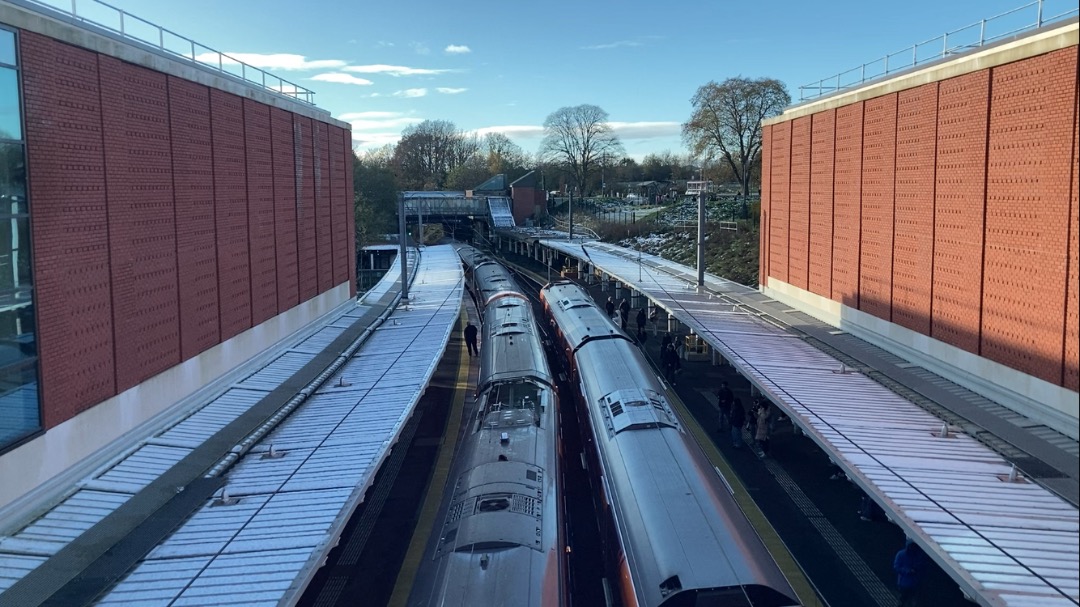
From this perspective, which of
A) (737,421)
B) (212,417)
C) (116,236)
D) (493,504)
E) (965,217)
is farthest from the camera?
(737,421)

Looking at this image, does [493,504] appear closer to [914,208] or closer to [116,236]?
[116,236]

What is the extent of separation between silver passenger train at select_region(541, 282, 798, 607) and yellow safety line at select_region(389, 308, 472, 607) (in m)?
2.74

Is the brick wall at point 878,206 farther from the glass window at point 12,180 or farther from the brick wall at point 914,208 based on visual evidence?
the glass window at point 12,180

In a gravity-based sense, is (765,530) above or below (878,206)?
below

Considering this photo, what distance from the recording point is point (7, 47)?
9352mm

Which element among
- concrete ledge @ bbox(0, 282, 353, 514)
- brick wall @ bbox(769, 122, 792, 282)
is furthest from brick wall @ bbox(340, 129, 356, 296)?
brick wall @ bbox(769, 122, 792, 282)

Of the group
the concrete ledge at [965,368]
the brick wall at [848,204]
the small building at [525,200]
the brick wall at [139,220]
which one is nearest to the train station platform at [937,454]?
the concrete ledge at [965,368]

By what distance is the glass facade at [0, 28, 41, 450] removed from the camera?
919 centimetres

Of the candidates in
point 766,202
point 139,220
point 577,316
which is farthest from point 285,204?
point 766,202

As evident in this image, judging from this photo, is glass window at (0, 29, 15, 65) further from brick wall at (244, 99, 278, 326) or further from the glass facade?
brick wall at (244, 99, 278, 326)

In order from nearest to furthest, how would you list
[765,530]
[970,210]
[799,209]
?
[765,530] < [970,210] < [799,209]

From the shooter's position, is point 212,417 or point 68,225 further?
point 212,417

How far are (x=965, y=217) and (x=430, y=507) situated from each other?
10870mm

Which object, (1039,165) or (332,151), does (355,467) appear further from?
(332,151)
